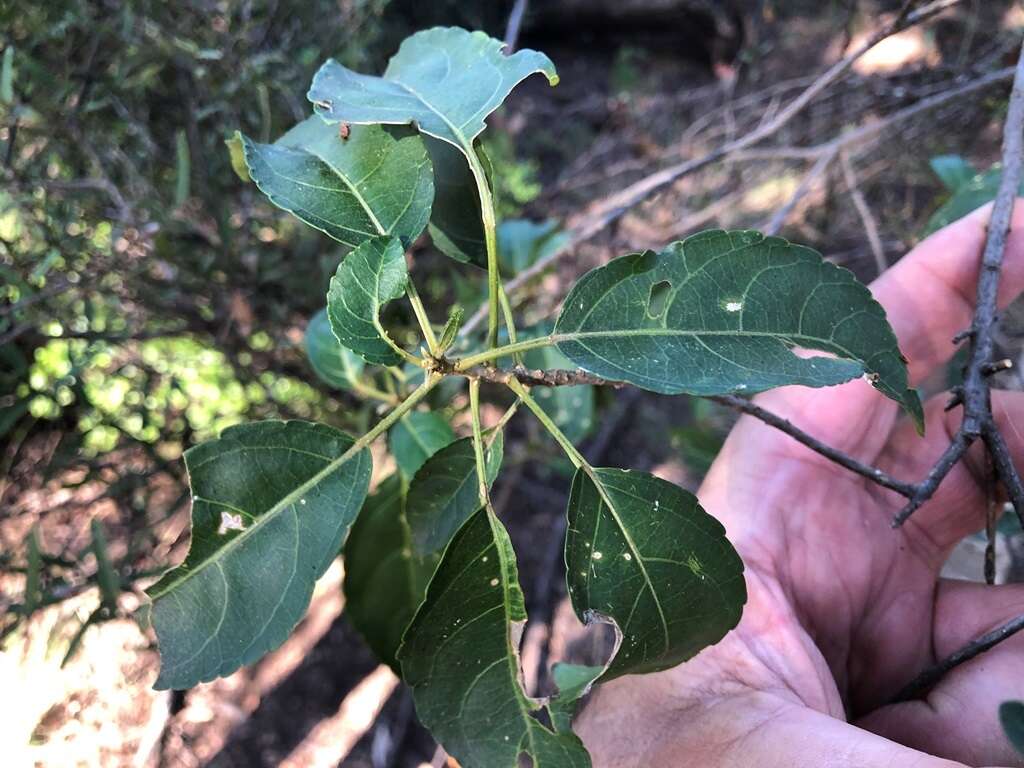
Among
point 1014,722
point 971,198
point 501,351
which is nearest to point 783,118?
point 971,198

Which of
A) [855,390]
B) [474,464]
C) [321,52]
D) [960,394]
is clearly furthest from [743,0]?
[474,464]

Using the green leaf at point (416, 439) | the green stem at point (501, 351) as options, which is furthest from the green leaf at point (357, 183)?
the green leaf at point (416, 439)

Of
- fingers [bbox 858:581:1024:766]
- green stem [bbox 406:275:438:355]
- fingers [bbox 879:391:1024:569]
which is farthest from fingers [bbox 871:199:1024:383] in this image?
green stem [bbox 406:275:438:355]

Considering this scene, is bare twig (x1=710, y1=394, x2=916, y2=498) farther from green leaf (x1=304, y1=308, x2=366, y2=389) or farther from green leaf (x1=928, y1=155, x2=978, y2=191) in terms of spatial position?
green leaf (x1=928, y1=155, x2=978, y2=191)

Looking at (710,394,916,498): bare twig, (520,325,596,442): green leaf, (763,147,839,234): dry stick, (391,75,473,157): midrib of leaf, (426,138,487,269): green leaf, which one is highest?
(391,75,473,157): midrib of leaf

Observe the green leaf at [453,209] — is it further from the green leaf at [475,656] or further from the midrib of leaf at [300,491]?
the green leaf at [475,656]

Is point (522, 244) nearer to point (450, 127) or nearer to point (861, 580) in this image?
point (450, 127)

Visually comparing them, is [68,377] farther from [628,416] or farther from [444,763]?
[628,416]
